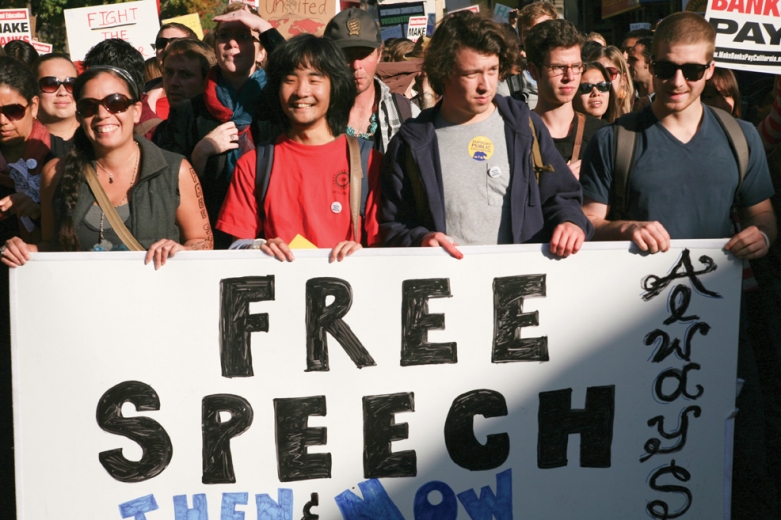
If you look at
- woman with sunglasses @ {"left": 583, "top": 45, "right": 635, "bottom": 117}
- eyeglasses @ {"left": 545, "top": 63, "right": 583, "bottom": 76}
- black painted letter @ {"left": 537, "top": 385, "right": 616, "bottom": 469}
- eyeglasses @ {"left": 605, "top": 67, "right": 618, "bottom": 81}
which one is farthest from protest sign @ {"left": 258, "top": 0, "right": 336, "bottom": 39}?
black painted letter @ {"left": 537, "top": 385, "right": 616, "bottom": 469}

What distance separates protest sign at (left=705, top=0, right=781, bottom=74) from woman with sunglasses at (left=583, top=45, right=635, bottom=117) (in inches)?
25.0

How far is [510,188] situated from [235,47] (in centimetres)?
173

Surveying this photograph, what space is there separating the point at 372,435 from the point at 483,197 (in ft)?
3.19

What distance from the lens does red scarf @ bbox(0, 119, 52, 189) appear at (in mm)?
4023

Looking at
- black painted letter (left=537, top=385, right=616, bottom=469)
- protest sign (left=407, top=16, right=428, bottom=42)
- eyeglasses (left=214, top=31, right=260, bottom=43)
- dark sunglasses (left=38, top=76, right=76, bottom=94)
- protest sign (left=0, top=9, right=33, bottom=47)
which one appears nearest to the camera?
black painted letter (left=537, top=385, right=616, bottom=469)

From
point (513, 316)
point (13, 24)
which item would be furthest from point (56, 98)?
point (13, 24)

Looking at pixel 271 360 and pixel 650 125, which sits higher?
pixel 650 125

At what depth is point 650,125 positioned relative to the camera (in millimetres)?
3490

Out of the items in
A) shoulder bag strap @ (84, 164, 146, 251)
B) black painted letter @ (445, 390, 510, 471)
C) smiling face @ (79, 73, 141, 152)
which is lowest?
black painted letter @ (445, 390, 510, 471)

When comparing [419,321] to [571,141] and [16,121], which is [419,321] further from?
[16,121]

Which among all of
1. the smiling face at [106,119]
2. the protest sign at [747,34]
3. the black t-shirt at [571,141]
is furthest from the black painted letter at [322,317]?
the protest sign at [747,34]

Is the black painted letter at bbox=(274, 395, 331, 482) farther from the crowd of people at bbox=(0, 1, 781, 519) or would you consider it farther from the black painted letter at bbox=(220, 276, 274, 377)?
the crowd of people at bbox=(0, 1, 781, 519)

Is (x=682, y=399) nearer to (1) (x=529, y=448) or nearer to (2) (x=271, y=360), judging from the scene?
(1) (x=529, y=448)

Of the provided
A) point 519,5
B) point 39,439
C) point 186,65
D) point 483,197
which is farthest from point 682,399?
point 519,5
